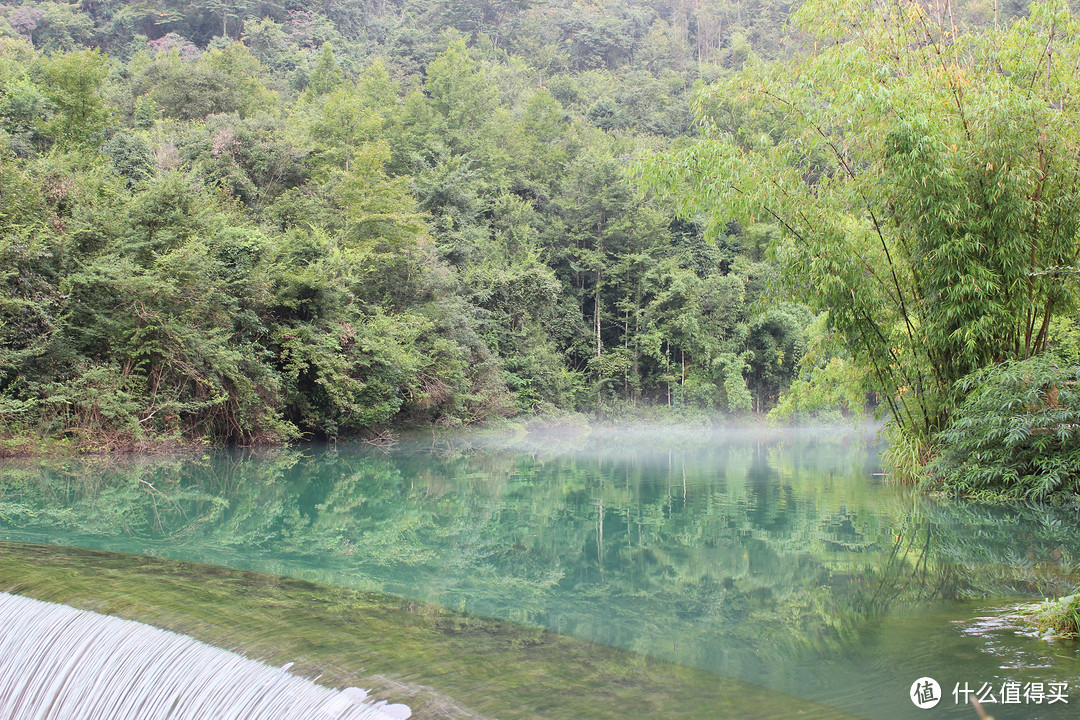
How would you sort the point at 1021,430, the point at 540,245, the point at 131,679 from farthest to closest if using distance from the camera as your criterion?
the point at 540,245 < the point at 1021,430 < the point at 131,679

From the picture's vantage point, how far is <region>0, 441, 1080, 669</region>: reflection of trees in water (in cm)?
409

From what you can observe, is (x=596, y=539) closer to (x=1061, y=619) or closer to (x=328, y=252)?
(x=1061, y=619)

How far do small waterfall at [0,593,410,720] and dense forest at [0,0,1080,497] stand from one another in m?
4.19

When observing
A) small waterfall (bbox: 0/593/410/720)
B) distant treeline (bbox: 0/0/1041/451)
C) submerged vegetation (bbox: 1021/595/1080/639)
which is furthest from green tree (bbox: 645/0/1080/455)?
small waterfall (bbox: 0/593/410/720)

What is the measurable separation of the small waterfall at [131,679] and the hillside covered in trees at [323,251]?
6996 mm

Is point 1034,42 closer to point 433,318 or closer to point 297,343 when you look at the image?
Result: point 297,343

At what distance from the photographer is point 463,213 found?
26.2m

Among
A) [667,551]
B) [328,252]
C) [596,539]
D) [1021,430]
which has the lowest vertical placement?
[596,539]

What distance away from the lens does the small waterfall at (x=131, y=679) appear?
2865 millimetres

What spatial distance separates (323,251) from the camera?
17.0 metres

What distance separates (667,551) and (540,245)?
26192mm

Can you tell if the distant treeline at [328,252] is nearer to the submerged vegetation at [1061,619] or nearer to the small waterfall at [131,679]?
the submerged vegetation at [1061,619]

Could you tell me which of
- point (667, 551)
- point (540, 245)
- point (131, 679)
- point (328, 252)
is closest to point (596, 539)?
point (667, 551)

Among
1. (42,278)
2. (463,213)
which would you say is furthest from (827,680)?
(463,213)
